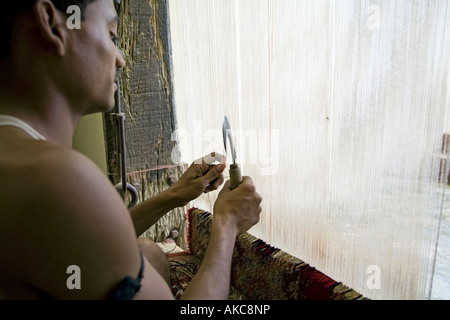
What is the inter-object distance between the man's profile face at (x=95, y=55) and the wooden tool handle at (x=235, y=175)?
0.45 meters

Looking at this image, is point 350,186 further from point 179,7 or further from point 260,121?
point 179,7

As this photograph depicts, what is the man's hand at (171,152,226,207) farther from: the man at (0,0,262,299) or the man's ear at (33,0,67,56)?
the man's ear at (33,0,67,56)

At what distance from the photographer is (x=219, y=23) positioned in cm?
156

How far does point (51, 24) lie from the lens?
0.81 meters

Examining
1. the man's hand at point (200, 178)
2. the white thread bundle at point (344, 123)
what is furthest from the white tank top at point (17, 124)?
the white thread bundle at point (344, 123)

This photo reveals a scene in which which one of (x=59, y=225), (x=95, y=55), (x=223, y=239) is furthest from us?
(x=223, y=239)

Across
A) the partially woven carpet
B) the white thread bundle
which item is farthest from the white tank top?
the partially woven carpet

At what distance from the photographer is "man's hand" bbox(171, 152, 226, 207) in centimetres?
144

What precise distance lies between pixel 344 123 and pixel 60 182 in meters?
0.85

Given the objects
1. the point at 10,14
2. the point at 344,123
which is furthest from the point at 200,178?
the point at 10,14

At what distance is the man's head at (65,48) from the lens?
0.80m

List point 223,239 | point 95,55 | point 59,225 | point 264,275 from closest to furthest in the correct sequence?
point 59,225, point 95,55, point 223,239, point 264,275

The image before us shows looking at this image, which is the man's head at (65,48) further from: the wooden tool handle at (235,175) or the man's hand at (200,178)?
the man's hand at (200,178)

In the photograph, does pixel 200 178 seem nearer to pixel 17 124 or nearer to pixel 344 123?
pixel 344 123
